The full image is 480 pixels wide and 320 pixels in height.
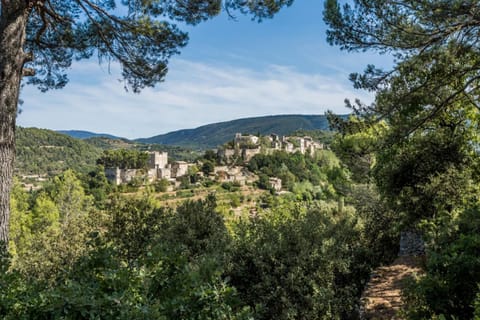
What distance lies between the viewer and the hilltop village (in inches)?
1937

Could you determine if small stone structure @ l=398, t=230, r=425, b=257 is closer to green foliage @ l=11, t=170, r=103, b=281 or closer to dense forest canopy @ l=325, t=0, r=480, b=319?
dense forest canopy @ l=325, t=0, r=480, b=319

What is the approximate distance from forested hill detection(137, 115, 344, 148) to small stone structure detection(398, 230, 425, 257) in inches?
4439

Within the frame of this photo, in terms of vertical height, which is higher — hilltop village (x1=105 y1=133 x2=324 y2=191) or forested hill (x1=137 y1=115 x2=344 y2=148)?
forested hill (x1=137 y1=115 x2=344 y2=148)

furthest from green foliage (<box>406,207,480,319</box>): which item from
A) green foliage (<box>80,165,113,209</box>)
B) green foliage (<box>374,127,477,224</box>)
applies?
green foliage (<box>80,165,113,209</box>)

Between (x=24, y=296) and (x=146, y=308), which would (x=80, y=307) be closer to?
(x=146, y=308)

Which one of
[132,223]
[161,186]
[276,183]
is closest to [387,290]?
[132,223]

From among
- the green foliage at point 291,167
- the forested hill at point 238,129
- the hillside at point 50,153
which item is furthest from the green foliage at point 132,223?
the forested hill at point 238,129

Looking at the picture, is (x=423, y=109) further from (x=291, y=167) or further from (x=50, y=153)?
(x=50, y=153)

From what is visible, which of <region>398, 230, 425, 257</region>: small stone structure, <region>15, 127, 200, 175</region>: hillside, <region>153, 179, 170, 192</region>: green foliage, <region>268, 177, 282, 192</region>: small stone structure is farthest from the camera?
<region>15, 127, 200, 175</region>: hillside

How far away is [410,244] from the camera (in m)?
5.99

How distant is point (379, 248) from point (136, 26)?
17.7 feet

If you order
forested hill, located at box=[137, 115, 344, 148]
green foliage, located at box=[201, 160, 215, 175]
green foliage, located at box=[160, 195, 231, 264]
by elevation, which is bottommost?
green foliage, located at box=[201, 160, 215, 175]

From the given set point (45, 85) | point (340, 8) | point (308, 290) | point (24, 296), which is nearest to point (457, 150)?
point (340, 8)

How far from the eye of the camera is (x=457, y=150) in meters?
5.23
